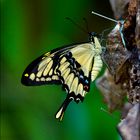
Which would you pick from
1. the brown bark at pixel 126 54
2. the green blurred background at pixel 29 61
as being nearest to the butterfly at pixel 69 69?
A: the brown bark at pixel 126 54

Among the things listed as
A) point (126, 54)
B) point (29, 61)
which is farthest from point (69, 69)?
point (29, 61)

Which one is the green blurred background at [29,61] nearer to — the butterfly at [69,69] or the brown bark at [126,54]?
the butterfly at [69,69]

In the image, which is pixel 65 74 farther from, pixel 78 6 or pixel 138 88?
pixel 78 6

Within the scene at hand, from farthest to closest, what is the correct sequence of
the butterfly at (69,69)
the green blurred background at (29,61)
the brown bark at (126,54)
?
the green blurred background at (29,61) → the butterfly at (69,69) → the brown bark at (126,54)

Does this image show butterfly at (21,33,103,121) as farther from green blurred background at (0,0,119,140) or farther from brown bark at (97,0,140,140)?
green blurred background at (0,0,119,140)

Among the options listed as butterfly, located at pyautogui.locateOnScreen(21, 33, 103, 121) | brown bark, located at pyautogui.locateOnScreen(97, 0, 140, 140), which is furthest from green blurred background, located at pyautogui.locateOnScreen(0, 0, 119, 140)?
brown bark, located at pyautogui.locateOnScreen(97, 0, 140, 140)

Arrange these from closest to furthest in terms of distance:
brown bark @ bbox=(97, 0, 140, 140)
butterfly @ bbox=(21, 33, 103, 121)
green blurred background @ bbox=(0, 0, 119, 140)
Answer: brown bark @ bbox=(97, 0, 140, 140) < butterfly @ bbox=(21, 33, 103, 121) < green blurred background @ bbox=(0, 0, 119, 140)

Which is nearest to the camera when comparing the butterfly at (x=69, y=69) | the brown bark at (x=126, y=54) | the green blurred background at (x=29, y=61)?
the brown bark at (x=126, y=54)
